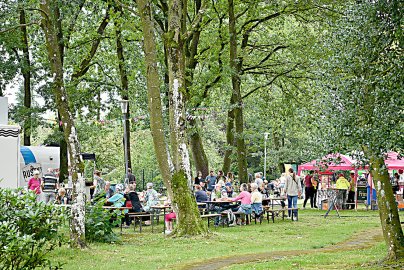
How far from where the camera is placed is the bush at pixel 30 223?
6594 mm

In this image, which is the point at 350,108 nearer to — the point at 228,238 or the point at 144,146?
the point at 228,238

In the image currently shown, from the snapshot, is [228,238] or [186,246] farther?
[228,238]

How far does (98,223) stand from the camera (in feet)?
49.3

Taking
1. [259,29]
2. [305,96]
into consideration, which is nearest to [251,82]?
[259,29]

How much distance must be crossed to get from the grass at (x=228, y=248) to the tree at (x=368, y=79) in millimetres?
2588

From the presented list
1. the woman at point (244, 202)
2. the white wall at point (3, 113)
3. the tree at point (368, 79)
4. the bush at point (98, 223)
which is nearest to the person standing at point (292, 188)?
the woman at point (244, 202)

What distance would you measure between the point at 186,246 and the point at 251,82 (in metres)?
20.4

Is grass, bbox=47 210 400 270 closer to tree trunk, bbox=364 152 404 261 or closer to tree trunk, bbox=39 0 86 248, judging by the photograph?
tree trunk, bbox=39 0 86 248

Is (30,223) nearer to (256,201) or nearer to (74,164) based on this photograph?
(74,164)

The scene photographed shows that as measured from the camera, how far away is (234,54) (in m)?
23.5

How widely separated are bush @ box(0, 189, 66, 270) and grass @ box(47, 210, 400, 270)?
430cm

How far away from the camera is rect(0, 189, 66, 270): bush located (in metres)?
6.59

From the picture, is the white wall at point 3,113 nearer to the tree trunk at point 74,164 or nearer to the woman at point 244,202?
the tree trunk at point 74,164

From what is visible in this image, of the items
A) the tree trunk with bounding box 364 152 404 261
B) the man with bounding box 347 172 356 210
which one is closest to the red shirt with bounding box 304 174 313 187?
the man with bounding box 347 172 356 210
